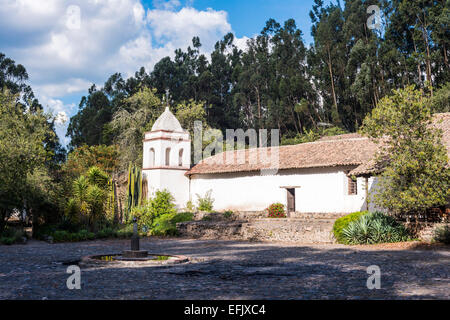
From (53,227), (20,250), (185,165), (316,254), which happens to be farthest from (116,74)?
(316,254)

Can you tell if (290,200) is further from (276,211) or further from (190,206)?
(190,206)

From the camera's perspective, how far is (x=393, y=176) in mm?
16328

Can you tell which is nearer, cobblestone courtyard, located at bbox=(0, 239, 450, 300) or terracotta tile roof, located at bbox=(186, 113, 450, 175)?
cobblestone courtyard, located at bbox=(0, 239, 450, 300)

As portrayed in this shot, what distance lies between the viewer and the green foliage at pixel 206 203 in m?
27.5

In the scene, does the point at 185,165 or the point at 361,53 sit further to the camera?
the point at 361,53

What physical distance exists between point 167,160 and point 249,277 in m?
19.6

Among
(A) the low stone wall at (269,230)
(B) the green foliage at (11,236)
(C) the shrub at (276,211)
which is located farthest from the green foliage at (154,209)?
(B) the green foliage at (11,236)

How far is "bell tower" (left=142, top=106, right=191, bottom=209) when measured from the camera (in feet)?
89.3

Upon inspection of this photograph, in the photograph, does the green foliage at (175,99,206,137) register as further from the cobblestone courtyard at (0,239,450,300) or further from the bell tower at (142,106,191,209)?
the cobblestone courtyard at (0,239,450,300)

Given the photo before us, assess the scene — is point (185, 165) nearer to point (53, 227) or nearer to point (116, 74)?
point (53, 227)

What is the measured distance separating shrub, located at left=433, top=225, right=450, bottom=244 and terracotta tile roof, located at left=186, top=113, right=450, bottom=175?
3.69 meters

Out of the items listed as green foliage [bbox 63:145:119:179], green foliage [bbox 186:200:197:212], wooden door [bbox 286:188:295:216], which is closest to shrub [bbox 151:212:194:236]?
green foliage [bbox 186:200:197:212]

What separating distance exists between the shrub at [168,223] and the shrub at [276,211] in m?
4.22

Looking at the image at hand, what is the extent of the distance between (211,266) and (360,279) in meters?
3.87
